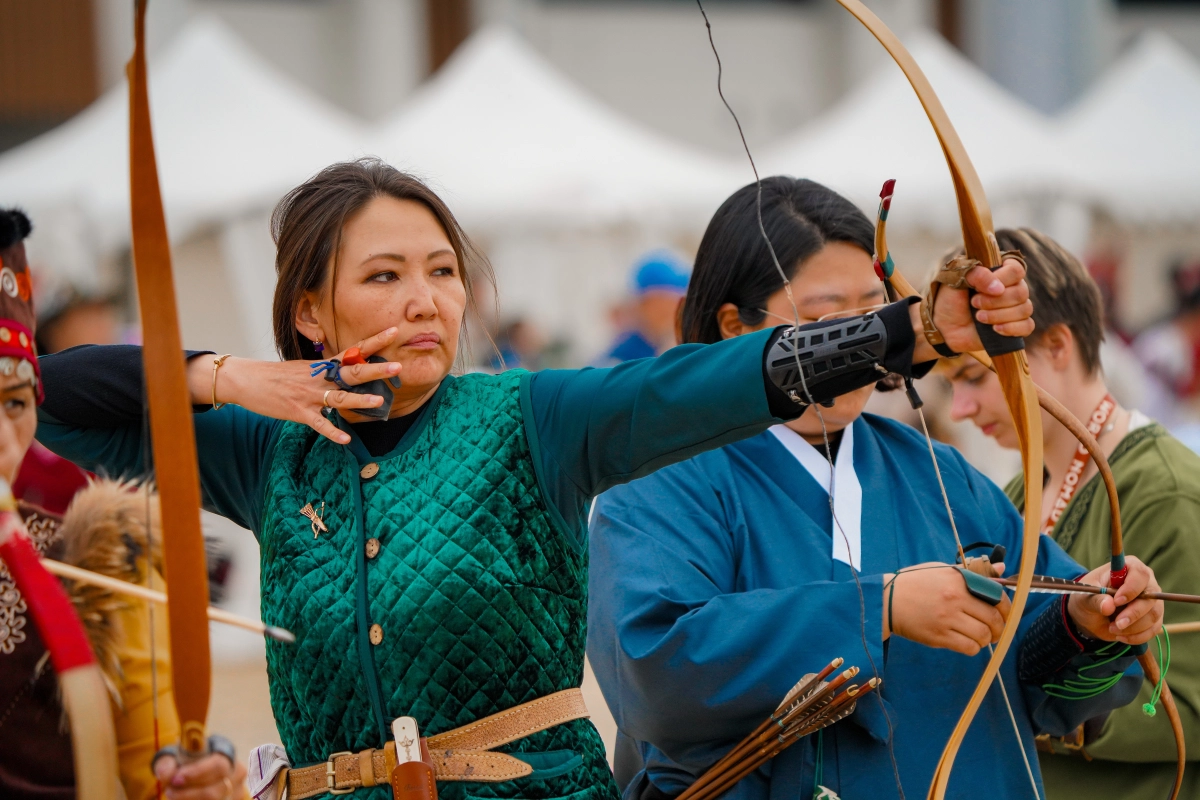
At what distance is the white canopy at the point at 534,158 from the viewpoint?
6637 mm

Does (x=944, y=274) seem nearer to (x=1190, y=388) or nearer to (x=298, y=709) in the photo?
(x=298, y=709)

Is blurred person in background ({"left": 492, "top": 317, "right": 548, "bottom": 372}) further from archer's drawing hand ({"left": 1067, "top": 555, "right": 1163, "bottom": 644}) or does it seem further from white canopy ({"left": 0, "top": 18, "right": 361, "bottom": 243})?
archer's drawing hand ({"left": 1067, "top": 555, "right": 1163, "bottom": 644})

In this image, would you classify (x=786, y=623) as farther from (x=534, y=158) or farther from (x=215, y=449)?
(x=534, y=158)

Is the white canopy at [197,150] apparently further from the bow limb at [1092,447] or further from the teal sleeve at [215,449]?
the bow limb at [1092,447]

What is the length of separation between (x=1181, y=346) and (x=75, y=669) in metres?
7.07

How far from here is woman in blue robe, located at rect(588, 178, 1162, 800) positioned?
162 cm

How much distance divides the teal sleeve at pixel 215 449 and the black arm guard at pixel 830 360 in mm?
725

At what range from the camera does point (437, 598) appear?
1456mm

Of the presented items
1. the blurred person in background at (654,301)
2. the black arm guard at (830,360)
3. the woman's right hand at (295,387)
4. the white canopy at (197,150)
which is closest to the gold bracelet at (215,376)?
the woman's right hand at (295,387)

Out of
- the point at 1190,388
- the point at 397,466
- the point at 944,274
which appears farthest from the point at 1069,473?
the point at 1190,388

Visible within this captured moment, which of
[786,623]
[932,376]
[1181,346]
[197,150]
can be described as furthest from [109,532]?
[1181,346]

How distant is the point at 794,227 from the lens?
1.86m

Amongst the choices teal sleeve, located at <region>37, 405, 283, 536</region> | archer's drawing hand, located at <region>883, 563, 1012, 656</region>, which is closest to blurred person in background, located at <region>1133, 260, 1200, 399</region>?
archer's drawing hand, located at <region>883, 563, 1012, 656</region>

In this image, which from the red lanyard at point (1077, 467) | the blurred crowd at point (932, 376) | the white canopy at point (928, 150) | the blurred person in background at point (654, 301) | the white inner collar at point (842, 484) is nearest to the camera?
the white inner collar at point (842, 484)
